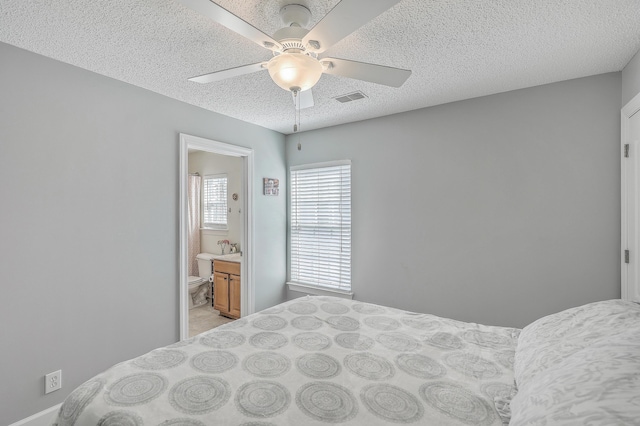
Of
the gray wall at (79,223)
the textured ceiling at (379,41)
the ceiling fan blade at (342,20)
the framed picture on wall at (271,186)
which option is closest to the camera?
the ceiling fan blade at (342,20)

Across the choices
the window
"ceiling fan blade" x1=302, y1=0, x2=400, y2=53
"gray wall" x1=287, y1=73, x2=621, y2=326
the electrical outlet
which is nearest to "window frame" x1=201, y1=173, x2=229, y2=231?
the window

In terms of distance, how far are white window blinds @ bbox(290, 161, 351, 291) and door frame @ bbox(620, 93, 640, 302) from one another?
2355mm

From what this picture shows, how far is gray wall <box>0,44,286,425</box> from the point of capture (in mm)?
1920

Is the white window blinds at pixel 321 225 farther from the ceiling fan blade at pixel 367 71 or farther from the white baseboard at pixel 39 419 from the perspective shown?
the white baseboard at pixel 39 419

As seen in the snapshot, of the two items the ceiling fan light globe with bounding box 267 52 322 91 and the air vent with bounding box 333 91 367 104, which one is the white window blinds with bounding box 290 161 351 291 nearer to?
the air vent with bounding box 333 91 367 104

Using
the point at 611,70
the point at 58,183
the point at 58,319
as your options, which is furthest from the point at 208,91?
the point at 611,70

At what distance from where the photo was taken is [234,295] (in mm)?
3953

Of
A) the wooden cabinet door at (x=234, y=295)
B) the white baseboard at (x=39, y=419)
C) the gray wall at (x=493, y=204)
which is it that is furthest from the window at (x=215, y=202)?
the white baseboard at (x=39, y=419)

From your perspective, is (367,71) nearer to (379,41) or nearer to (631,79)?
(379,41)

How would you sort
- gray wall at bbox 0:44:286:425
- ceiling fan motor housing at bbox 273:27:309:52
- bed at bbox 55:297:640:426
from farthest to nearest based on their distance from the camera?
1. gray wall at bbox 0:44:286:425
2. ceiling fan motor housing at bbox 273:27:309:52
3. bed at bbox 55:297:640:426

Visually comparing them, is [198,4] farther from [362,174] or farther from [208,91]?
[362,174]

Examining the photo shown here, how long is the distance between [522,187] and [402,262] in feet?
4.30

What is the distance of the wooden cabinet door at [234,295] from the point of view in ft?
12.8

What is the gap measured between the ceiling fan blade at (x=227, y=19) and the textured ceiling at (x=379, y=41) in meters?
0.23
